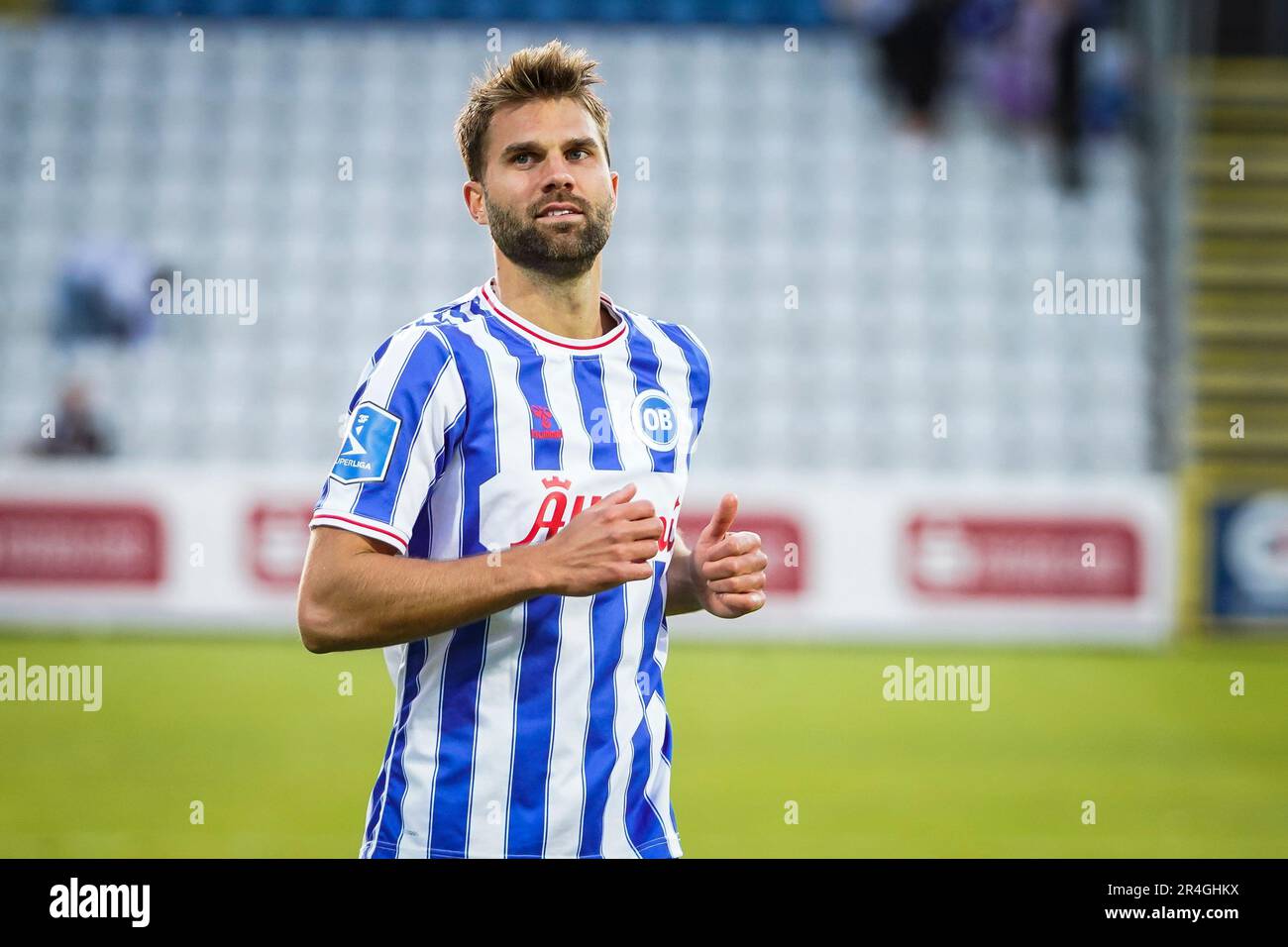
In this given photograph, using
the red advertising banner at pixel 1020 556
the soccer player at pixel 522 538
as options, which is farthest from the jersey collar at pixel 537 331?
the red advertising banner at pixel 1020 556

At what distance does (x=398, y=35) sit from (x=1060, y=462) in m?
6.92

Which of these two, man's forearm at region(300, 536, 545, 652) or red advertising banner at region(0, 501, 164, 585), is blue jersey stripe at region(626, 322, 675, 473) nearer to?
man's forearm at region(300, 536, 545, 652)

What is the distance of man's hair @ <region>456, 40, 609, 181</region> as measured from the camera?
97.1 inches

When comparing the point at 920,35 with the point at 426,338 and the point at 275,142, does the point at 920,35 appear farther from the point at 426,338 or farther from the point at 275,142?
the point at 426,338

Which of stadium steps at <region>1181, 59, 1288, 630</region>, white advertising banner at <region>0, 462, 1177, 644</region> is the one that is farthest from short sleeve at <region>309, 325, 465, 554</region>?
stadium steps at <region>1181, 59, 1288, 630</region>

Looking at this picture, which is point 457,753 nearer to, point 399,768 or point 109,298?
point 399,768

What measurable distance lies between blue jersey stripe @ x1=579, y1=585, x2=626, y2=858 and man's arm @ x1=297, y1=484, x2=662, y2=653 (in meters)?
0.18

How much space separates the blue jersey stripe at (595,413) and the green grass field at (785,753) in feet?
9.30

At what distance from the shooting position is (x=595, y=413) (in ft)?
7.97

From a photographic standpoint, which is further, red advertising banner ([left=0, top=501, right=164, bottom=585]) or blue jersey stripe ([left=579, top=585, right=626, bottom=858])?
red advertising banner ([left=0, top=501, right=164, bottom=585])

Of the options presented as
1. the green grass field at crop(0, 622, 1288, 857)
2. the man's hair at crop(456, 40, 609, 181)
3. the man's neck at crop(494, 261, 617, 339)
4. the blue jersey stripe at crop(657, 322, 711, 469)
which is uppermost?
the man's hair at crop(456, 40, 609, 181)

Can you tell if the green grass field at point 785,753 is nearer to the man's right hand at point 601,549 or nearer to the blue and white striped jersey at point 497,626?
the blue and white striped jersey at point 497,626

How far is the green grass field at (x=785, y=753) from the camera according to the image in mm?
5223
